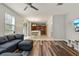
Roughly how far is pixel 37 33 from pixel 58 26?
17.0 feet

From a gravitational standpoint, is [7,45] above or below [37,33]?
below

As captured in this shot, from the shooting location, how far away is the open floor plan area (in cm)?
480

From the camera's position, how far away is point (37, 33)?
46.5 ft

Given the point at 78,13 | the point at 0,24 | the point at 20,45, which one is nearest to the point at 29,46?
the point at 20,45

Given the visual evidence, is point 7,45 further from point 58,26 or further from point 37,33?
point 37,33

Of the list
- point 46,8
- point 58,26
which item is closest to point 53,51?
point 46,8

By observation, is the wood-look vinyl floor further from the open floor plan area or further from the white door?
the white door

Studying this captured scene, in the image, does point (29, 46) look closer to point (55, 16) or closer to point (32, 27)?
point (55, 16)

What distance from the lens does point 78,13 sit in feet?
18.8

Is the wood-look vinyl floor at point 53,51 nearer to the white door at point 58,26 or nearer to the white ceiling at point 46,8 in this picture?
the white ceiling at point 46,8

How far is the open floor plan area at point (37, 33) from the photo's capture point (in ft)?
15.8

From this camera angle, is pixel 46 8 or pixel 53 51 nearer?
pixel 53 51

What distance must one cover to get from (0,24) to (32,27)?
1054 cm

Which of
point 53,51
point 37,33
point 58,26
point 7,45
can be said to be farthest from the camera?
point 37,33
